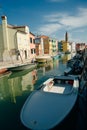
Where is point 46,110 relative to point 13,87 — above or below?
above

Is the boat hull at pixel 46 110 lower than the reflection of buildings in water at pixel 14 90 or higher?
higher

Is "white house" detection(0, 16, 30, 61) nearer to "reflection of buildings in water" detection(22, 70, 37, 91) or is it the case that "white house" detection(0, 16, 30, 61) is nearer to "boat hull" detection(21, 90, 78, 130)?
"reflection of buildings in water" detection(22, 70, 37, 91)

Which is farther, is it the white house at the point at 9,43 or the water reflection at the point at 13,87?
the white house at the point at 9,43

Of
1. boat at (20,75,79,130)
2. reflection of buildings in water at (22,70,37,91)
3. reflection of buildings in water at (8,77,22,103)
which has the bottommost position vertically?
reflection of buildings in water at (8,77,22,103)

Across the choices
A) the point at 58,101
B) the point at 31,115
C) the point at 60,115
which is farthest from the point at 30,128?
the point at 58,101

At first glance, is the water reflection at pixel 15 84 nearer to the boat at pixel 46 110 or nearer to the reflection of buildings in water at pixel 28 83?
the reflection of buildings in water at pixel 28 83

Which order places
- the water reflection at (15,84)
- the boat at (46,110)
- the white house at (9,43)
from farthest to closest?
the white house at (9,43) < the water reflection at (15,84) < the boat at (46,110)

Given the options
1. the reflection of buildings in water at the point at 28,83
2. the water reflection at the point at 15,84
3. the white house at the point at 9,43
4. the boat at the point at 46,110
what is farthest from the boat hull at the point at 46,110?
the white house at the point at 9,43

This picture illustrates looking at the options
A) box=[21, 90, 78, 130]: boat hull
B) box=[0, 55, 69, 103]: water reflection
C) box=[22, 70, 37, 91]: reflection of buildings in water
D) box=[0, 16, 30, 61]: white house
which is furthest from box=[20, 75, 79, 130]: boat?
box=[0, 16, 30, 61]: white house

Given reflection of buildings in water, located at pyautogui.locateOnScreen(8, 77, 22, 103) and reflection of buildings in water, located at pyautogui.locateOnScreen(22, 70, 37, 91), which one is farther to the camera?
reflection of buildings in water, located at pyautogui.locateOnScreen(22, 70, 37, 91)

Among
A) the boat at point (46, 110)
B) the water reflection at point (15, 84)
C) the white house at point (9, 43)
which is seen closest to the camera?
the boat at point (46, 110)

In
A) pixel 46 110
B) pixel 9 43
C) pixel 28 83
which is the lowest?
pixel 28 83

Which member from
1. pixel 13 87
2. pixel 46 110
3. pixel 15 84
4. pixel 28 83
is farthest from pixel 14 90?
pixel 46 110

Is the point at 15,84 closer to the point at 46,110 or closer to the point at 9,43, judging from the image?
the point at 46,110
